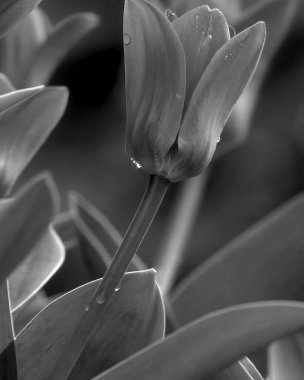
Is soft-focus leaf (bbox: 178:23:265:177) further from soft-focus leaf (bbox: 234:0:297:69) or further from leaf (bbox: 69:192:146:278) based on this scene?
soft-focus leaf (bbox: 234:0:297:69)

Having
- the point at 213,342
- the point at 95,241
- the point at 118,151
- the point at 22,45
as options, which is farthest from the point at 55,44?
the point at 118,151

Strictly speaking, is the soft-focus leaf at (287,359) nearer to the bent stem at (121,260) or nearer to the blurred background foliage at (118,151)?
the bent stem at (121,260)

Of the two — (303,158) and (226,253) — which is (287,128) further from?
(226,253)

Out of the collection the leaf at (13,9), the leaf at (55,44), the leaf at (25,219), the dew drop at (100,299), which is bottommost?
the dew drop at (100,299)

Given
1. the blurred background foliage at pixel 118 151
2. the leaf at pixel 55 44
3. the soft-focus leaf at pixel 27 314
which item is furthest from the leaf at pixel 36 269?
the blurred background foliage at pixel 118 151

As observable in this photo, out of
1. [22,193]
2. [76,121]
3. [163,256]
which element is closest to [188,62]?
[22,193]
